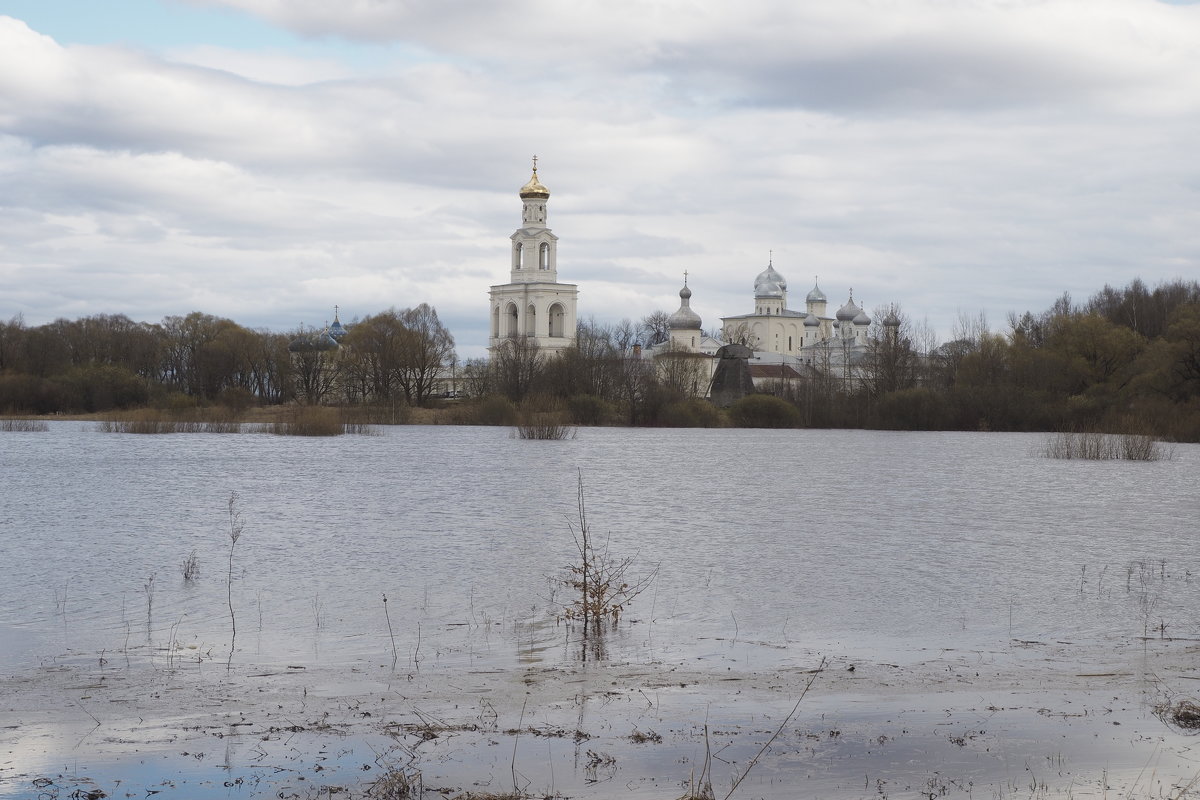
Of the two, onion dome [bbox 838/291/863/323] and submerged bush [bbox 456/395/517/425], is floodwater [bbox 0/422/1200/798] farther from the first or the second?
onion dome [bbox 838/291/863/323]

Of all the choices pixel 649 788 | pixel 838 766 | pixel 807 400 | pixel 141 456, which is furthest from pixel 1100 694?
pixel 807 400

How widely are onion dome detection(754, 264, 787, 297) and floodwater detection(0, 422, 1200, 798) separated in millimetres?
141372

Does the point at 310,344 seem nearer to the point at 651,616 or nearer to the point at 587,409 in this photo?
the point at 587,409

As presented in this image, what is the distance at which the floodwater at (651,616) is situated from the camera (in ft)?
25.6

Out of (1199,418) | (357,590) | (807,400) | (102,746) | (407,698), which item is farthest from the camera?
(807,400)

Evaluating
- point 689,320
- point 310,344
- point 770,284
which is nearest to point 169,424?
point 310,344

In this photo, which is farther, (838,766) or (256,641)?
(256,641)

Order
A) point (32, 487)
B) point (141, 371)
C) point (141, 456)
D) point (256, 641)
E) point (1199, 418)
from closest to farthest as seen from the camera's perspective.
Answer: point (256, 641), point (32, 487), point (141, 456), point (1199, 418), point (141, 371)

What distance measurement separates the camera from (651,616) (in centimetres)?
1315

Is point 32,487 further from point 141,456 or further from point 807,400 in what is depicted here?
point 807,400

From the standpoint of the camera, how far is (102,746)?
7852 mm

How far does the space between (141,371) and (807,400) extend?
142ft

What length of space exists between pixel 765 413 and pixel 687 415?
448cm

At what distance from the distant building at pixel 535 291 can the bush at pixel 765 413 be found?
53590 millimetres
